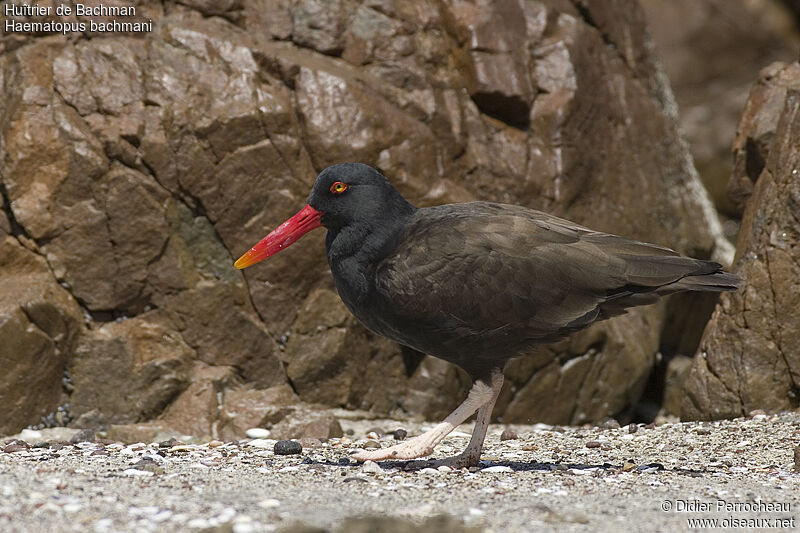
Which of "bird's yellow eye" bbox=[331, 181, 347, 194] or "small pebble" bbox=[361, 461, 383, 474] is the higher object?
"bird's yellow eye" bbox=[331, 181, 347, 194]

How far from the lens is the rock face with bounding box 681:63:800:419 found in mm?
6367

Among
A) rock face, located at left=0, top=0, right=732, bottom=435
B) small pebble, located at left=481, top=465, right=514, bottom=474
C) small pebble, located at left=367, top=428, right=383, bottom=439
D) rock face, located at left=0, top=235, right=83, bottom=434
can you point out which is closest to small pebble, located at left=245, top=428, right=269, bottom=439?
rock face, located at left=0, top=0, right=732, bottom=435

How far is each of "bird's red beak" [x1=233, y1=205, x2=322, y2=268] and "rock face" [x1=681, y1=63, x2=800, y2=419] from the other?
11.0 ft

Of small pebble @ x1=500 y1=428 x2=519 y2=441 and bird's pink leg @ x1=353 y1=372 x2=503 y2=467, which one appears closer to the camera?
bird's pink leg @ x1=353 y1=372 x2=503 y2=467

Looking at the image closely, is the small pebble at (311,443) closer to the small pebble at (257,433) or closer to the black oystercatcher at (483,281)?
the small pebble at (257,433)

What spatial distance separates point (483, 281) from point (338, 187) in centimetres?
109

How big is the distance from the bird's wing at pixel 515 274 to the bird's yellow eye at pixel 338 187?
50 centimetres

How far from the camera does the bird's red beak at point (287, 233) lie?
538 centimetres

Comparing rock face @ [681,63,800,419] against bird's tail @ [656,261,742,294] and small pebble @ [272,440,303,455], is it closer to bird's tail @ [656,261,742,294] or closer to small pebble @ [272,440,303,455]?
bird's tail @ [656,261,742,294]

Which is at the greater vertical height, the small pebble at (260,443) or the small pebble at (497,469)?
the small pebble at (497,469)

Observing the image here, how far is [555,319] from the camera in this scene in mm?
4930

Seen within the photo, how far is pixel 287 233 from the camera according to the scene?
5.45m

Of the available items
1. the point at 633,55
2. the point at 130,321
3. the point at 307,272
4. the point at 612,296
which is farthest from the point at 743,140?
the point at 130,321

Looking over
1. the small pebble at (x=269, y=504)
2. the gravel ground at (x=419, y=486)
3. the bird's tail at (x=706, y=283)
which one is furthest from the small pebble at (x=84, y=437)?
the bird's tail at (x=706, y=283)
